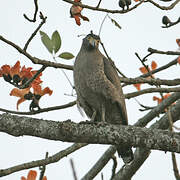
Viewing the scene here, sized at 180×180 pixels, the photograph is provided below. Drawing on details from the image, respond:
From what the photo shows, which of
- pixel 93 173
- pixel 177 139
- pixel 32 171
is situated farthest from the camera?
pixel 93 173

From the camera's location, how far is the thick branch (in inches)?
148

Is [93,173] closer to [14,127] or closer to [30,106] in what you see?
[30,106]

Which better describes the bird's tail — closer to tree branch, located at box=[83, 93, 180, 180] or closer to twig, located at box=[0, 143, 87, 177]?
tree branch, located at box=[83, 93, 180, 180]

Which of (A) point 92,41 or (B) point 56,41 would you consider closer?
(B) point 56,41

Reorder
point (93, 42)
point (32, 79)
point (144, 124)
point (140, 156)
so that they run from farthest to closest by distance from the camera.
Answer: point (93, 42), point (144, 124), point (140, 156), point (32, 79)

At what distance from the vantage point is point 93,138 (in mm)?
3816

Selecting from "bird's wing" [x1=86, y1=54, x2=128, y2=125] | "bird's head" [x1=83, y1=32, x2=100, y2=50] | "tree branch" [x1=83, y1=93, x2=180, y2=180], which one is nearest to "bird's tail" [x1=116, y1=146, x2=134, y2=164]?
"tree branch" [x1=83, y1=93, x2=180, y2=180]

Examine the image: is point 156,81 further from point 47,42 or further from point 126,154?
point 126,154

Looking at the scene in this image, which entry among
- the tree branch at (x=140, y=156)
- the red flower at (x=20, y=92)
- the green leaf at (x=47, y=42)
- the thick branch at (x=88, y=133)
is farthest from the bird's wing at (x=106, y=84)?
the thick branch at (x=88, y=133)

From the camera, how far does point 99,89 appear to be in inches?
206

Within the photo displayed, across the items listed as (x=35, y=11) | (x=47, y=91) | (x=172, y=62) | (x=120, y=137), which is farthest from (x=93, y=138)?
(x=172, y=62)

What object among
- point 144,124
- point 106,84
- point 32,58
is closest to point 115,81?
point 106,84

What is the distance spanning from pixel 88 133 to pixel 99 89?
148 cm

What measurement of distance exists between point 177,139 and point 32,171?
1.56 m
